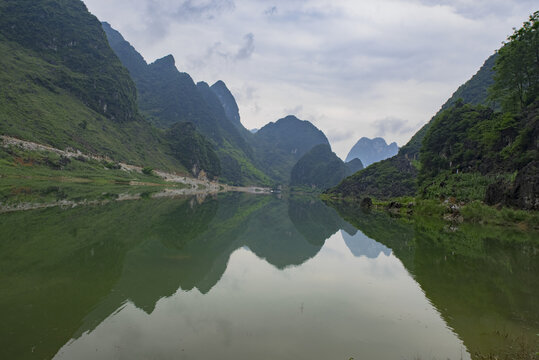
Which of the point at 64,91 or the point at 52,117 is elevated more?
the point at 64,91

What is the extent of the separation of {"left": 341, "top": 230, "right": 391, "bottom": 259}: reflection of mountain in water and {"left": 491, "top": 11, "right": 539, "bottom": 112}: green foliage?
167 feet

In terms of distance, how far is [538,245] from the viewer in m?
24.2

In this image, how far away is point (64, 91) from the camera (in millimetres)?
146000

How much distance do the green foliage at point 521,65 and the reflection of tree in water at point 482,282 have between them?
4284 cm

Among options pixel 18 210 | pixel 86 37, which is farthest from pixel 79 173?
pixel 86 37

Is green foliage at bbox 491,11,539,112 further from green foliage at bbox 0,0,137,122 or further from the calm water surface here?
green foliage at bbox 0,0,137,122

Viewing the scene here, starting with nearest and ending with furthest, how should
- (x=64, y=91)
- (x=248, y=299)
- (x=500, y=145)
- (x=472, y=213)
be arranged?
(x=248, y=299) → (x=472, y=213) → (x=500, y=145) → (x=64, y=91)

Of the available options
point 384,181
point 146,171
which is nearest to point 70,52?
point 146,171

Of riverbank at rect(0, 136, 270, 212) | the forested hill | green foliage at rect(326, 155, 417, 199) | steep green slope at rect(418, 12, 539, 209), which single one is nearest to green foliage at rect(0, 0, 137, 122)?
riverbank at rect(0, 136, 270, 212)

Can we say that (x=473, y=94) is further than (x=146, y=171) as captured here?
Yes

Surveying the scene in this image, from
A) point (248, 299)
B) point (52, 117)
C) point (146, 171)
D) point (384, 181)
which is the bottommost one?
point (248, 299)

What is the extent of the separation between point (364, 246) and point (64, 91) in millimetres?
167786

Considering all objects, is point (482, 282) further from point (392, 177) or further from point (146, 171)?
point (146, 171)

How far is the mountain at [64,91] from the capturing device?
10694cm
